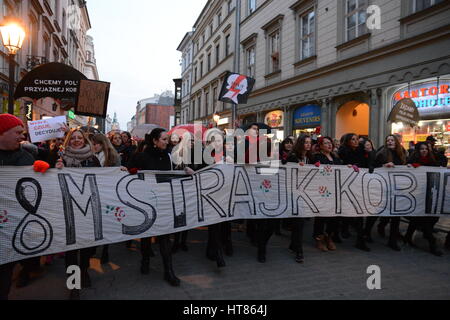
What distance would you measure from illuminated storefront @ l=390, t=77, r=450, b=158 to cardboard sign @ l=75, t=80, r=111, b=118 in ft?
28.0

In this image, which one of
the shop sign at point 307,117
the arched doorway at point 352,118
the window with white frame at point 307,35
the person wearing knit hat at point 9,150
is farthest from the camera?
the window with white frame at point 307,35

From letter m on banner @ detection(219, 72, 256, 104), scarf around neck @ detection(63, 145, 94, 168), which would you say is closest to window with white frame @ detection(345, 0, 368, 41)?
letter m on banner @ detection(219, 72, 256, 104)

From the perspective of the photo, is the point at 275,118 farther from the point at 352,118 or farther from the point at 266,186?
the point at 266,186

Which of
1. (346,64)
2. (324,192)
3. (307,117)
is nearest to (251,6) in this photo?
(307,117)

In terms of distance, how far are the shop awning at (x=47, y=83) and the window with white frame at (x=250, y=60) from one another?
1414cm

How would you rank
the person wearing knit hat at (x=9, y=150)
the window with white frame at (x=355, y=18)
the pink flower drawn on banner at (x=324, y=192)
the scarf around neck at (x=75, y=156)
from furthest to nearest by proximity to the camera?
the window with white frame at (x=355, y=18), the pink flower drawn on banner at (x=324, y=192), the scarf around neck at (x=75, y=156), the person wearing knit hat at (x=9, y=150)

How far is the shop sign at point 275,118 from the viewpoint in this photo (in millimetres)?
15977

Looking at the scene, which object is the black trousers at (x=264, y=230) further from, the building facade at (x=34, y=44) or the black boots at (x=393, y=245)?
the building facade at (x=34, y=44)

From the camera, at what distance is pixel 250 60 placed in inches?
760

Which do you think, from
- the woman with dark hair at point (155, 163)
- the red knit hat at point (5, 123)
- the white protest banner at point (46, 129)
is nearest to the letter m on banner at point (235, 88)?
the white protest banner at point (46, 129)

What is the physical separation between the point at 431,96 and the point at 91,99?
29.4 feet

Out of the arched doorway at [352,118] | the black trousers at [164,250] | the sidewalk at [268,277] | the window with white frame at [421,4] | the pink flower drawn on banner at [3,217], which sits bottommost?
the sidewalk at [268,277]

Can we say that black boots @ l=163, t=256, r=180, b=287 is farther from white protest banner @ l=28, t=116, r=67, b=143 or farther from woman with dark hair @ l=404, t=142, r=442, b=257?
woman with dark hair @ l=404, t=142, r=442, b=257

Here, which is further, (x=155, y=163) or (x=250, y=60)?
(x=250, y=60)
